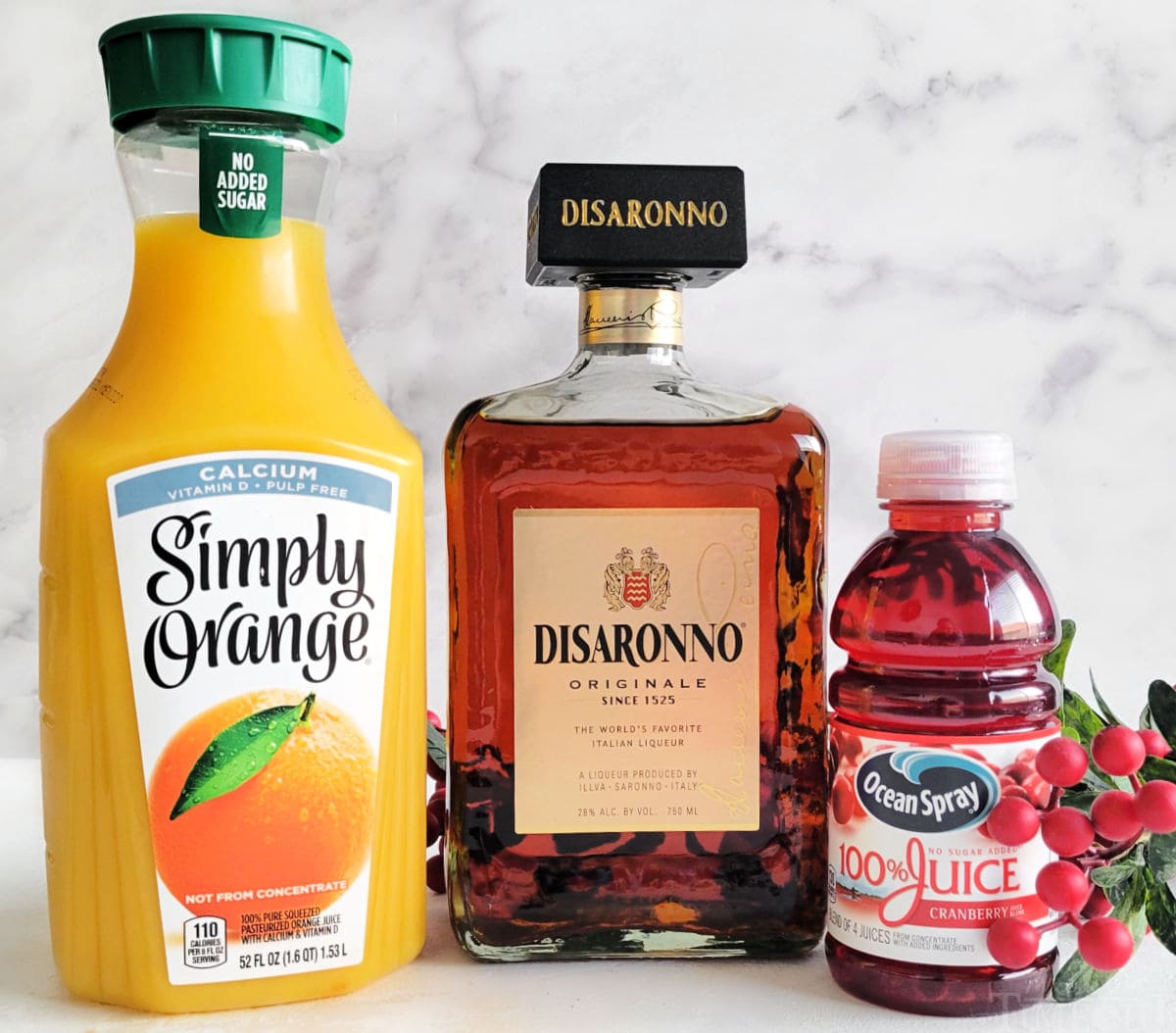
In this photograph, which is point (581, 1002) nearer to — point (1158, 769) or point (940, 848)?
point (940, 848)

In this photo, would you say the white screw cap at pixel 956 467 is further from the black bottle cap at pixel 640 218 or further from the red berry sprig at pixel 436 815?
the red berry sprig at pixel 436 815

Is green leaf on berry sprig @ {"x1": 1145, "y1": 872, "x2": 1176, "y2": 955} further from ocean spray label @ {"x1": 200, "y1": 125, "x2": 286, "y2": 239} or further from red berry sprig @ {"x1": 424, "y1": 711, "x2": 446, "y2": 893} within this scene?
ocean spray label @ {"x1": 200, "y1": 125, "x2": 286, "y2": 239}

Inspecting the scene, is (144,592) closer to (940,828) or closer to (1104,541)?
(940,828)

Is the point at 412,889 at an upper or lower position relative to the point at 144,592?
lower

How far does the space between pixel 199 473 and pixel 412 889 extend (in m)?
0.24

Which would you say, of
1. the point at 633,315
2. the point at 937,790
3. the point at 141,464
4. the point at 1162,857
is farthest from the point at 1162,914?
the point at 141,464

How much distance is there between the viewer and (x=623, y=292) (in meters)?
0.67

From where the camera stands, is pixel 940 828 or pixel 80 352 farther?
pixel 80 352

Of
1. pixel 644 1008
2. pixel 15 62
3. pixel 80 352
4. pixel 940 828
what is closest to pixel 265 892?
pixel 644 1008

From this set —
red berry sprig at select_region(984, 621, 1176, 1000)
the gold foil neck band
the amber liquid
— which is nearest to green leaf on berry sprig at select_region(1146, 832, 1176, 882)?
red berry sprig at select_region(984, 621, 1176, 1000)

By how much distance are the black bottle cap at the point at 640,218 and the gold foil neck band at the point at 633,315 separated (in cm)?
2

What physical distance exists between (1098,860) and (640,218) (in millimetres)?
391

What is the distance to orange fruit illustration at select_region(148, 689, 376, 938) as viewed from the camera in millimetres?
601

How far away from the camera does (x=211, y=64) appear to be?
569 mm
